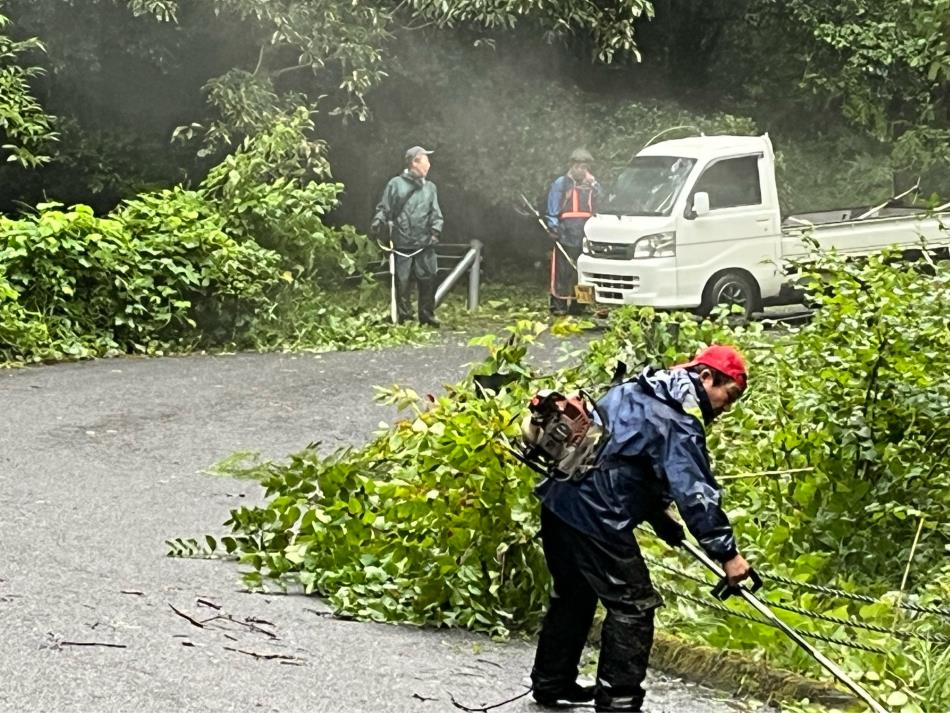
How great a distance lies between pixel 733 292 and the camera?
18406 mm

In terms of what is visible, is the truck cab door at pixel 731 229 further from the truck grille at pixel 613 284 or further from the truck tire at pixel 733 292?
the truck grille at pixel 613 284

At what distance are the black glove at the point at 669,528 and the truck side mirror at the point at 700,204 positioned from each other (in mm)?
12126

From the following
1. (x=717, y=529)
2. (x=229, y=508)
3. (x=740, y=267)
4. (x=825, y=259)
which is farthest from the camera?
(x=740, y=267)

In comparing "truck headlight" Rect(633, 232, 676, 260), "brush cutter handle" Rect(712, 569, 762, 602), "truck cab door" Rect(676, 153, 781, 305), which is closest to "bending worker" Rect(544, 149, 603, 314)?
"truck headlight" Rect(633, 232, 676, 260)

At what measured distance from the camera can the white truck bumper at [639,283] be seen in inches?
706

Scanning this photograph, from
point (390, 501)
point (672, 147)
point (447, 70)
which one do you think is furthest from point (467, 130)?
point (390, 501)

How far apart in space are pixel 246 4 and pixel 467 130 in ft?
14.8

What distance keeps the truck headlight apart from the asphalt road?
237 inches

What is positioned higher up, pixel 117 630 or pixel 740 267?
pixel 740 267

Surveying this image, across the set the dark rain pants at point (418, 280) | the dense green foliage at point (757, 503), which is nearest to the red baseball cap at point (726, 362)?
the dense green foliage at point (757, 503)

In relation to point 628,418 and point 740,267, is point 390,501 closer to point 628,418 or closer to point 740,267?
point 628,418

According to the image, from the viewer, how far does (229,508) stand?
31.3ft

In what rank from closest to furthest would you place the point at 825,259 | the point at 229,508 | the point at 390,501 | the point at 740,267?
the point at 390,501
the point at 825,259
the point at 229,508
the point at 740,267

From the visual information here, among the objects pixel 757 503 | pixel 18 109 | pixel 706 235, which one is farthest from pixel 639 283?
pixel 757 503
